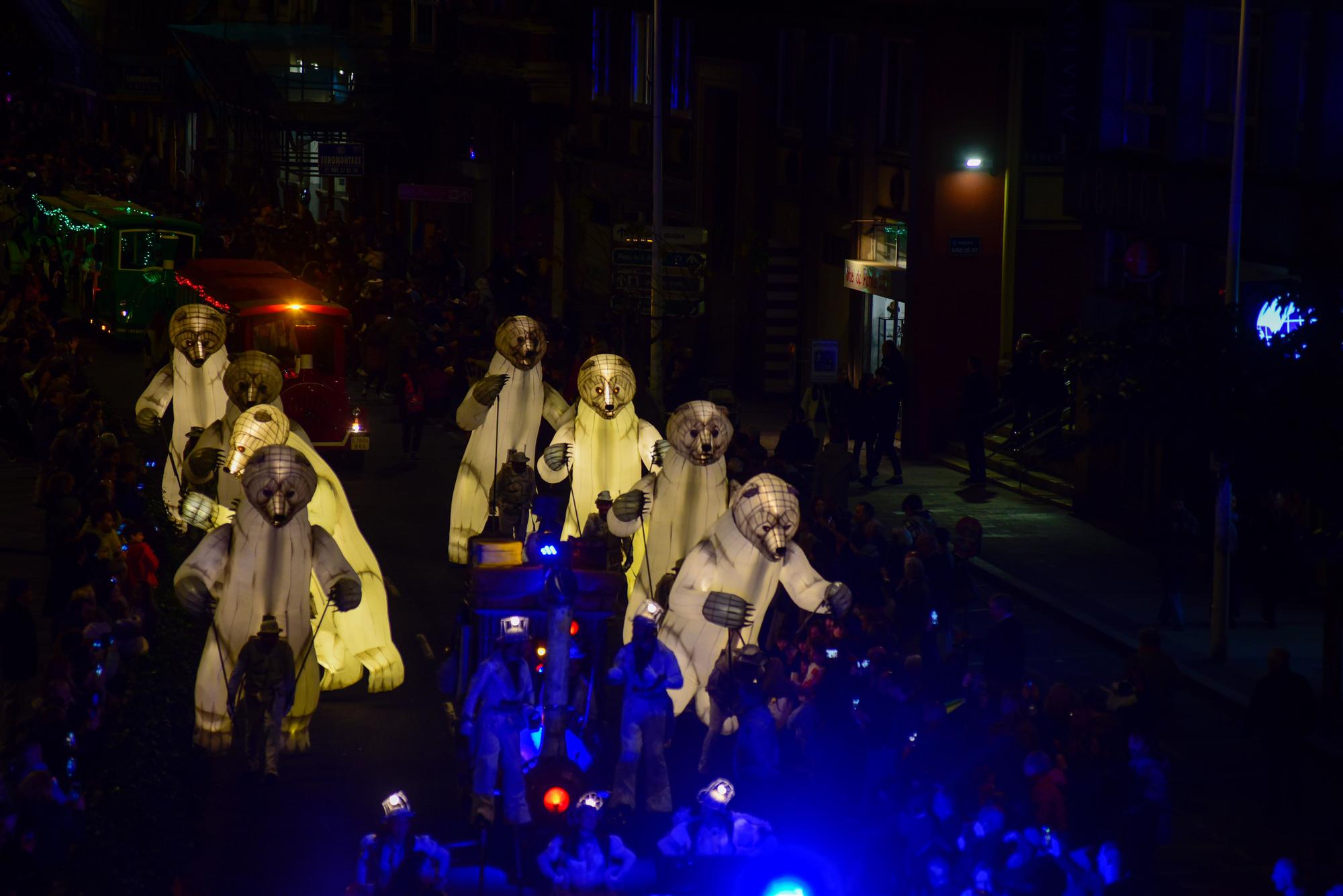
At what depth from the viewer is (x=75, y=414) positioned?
20.8 metres

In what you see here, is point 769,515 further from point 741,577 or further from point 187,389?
point 187,389

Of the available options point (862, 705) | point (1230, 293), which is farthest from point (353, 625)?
point (1230, 293)

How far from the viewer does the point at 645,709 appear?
12.9m

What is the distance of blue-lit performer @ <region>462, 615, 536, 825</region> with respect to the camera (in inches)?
482

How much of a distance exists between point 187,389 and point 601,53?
824 inches

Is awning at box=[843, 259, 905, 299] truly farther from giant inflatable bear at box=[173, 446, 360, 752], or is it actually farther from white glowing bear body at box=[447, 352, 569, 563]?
giant inflatable bear at box=[173, 446, 360, 752]

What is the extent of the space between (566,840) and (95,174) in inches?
1648

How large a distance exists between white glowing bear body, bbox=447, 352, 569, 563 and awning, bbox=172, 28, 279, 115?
28.3m

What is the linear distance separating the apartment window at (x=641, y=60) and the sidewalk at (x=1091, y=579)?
12.6 metres

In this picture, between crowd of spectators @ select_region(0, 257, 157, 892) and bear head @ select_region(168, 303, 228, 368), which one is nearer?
crowd of spectators @ select_region(0, 257, 157, 892)

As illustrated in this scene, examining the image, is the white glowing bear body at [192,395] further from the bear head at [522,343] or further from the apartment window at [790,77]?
the apartment window at [790,77]

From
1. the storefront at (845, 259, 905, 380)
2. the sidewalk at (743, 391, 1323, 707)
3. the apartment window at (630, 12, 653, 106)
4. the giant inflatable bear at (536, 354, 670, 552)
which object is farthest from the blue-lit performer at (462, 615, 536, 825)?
the apartment window at (630, 12, 653, 106)

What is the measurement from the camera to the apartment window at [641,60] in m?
37.4

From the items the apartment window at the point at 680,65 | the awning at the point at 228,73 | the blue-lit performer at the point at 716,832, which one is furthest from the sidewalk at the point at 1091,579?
the awning at the point at 228,73
